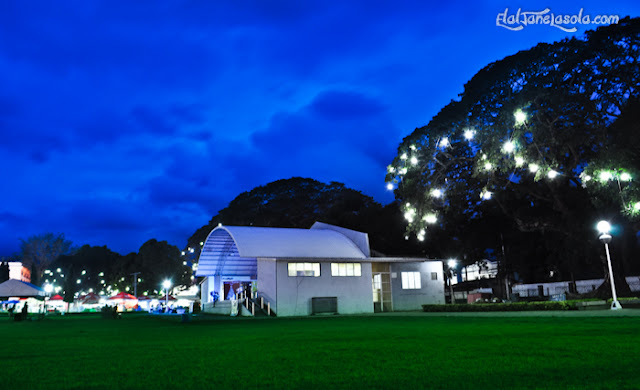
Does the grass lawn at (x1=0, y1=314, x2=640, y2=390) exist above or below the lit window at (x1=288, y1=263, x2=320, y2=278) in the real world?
below

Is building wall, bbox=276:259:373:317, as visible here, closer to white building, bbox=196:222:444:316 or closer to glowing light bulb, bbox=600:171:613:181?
white building, bbox=196:222:444:316

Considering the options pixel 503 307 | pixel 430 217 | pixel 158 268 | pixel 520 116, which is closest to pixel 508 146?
pixel 520 116

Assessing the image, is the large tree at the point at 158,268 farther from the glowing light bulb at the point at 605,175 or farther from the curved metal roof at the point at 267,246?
the glowing light bulb at the point at 605,175

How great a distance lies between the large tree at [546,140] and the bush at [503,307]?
4.67 metres

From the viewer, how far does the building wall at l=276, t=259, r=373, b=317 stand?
91.9ft

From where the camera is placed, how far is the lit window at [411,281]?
32.4 meters

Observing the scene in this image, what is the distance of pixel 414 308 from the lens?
32094mm

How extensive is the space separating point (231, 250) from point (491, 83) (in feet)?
70.9

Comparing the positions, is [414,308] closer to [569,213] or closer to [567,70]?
[569,213]

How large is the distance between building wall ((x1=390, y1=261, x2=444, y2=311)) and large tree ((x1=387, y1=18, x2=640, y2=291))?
493cm

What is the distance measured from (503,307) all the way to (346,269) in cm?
1013

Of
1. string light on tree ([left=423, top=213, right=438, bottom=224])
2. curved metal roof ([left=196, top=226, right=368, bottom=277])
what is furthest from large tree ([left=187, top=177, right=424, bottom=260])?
string light on tree ([left=423, top=213, right=438, bottom=224])

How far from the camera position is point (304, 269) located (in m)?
29.0

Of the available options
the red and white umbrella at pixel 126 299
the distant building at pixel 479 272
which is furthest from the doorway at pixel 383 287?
the red and white umbrella at pixel 126 299
